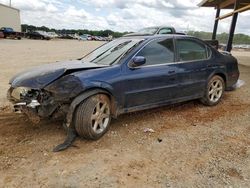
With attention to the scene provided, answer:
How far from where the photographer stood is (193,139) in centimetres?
462

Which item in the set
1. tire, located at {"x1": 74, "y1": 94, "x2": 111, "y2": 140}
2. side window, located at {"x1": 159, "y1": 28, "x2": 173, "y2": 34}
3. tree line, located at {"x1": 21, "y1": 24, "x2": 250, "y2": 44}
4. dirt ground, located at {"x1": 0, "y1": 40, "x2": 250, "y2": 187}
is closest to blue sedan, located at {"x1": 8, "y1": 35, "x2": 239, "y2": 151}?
tire, located at {"x1": 74, "y1": 94, "x2": 111, "y2": 140}

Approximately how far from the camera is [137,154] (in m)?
4.05

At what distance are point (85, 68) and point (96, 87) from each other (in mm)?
413

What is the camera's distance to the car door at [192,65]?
225 inches

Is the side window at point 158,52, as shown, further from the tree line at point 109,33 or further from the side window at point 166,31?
the tree line at point 109,33

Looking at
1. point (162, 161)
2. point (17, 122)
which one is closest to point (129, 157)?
point (162, 161)

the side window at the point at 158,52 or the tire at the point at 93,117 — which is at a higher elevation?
the side window at the point at 158,52

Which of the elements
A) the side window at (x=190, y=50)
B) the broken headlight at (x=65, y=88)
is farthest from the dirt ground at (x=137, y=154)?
the side window at (x=190, y=50)

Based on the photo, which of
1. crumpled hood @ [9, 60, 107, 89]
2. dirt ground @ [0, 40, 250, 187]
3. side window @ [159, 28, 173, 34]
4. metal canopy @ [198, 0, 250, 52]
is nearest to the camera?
dirt ground @ [0, 40, 250, 187]

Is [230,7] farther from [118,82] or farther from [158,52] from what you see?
[118,82]

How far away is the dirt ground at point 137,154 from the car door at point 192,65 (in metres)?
0.57

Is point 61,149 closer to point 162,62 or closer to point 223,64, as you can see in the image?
point 162,62

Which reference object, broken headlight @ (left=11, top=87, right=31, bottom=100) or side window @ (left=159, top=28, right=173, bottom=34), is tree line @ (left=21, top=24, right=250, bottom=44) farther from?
broken headlight @ (left=11, top=87, right=31, bottom=100)

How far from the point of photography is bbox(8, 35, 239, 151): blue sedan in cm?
425
